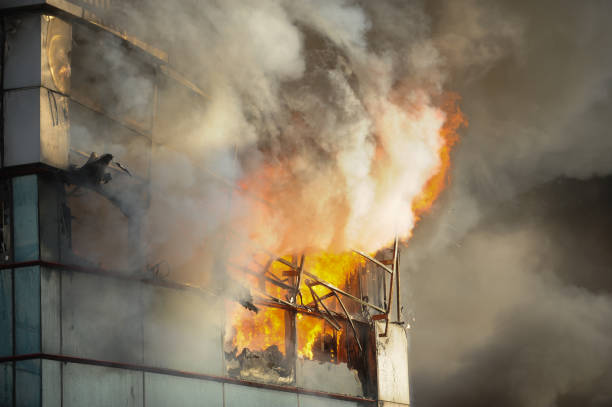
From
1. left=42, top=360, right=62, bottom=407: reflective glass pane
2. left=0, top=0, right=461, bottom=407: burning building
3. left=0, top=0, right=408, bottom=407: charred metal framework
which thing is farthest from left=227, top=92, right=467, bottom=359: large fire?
left=42, top=360, right=62, bottom=407: reflective glass pane

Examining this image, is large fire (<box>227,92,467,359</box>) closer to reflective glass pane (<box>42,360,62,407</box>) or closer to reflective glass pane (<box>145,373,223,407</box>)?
reflective glass pane (<box>145,373,223,407</box>)

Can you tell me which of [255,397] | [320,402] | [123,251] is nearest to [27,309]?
[123,251]

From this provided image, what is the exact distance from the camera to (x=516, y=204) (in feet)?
96.9

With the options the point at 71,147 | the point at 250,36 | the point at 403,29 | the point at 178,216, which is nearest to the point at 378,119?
the point at 403,29

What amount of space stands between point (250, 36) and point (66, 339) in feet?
23.2

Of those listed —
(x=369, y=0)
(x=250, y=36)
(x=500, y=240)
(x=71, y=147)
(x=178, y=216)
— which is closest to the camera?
(x=71, y=147)

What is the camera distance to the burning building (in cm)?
1290

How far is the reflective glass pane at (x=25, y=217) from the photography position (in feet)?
42.3

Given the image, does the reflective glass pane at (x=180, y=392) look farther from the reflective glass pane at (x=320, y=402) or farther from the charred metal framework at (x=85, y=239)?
the reflective glass pane at (x=320, y=402)

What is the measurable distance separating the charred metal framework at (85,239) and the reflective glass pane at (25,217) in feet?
0.06

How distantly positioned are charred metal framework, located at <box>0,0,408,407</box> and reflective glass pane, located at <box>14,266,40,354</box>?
16mm

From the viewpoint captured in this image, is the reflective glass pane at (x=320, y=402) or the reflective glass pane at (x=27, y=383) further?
the reflective glass pane at (x=320, y=402)

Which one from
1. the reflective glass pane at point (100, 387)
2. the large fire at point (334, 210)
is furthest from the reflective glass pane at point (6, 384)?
the large fire at point (334, 210)

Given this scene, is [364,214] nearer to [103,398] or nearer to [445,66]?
[445,66]
